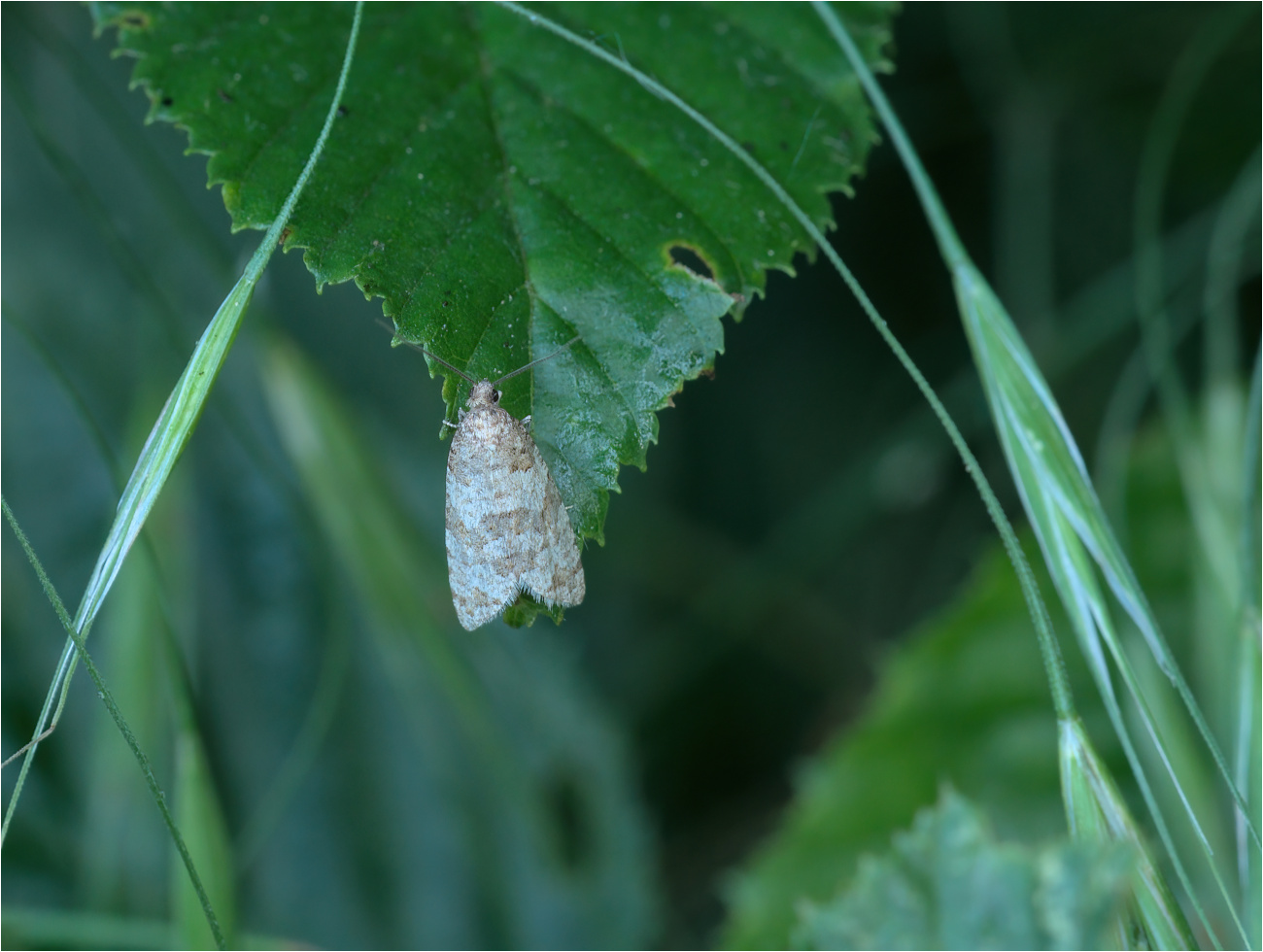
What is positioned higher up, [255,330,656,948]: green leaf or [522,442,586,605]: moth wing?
[522,442,586,605]: moth wing

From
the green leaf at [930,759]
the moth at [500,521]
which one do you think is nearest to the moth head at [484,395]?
the moth at [500,521]

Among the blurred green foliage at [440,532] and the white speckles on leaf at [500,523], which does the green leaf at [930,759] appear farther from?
the white speckles on leaf at [500,523]

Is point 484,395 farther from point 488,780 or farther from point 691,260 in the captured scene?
point 488,780

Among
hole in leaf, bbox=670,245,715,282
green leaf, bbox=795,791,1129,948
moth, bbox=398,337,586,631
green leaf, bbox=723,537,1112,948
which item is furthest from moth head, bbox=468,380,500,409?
green leaf, bbox=723,537,1112,948

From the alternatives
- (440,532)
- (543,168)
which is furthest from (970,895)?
(440,532)

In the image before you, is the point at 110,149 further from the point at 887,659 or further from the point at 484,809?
the point at 887,659

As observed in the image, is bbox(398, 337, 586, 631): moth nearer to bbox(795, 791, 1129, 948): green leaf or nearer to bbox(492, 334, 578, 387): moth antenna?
bbox(492, 334, 578, 387): moth antenna
